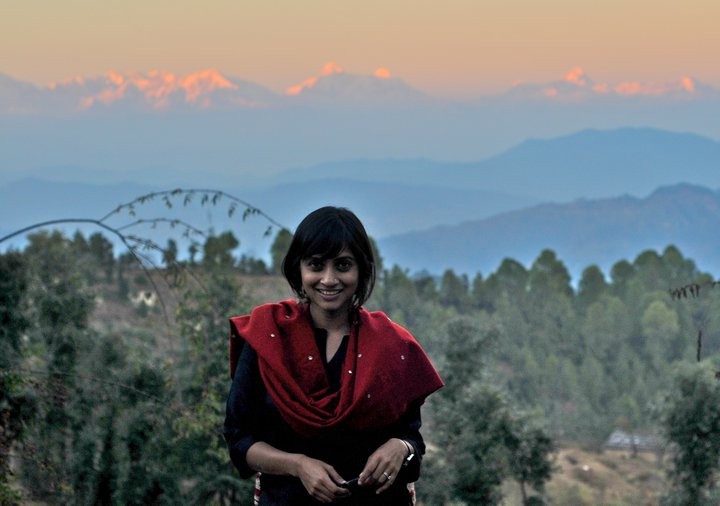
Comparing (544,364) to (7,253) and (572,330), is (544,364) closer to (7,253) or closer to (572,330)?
(572,330)

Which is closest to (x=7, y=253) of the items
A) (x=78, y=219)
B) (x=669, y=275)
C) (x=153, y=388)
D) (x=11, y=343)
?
(x=11, y=343)

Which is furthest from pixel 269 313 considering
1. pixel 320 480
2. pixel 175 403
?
pixel 175 403

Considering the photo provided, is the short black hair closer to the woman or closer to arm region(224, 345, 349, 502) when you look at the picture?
the woman

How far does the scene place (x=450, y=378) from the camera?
2108cm

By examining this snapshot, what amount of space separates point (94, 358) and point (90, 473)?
5.32 feet

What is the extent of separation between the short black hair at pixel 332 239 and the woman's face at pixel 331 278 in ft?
0.05

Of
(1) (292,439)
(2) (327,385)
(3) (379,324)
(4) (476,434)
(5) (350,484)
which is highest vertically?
(3) (379,324)

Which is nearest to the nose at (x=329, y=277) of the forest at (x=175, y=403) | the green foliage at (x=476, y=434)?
the forest at (x=175, y=403)

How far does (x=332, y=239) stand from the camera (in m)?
2.86

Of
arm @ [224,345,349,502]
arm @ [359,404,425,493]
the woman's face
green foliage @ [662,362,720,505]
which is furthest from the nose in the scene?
green foliage @ [662,362,720,505]

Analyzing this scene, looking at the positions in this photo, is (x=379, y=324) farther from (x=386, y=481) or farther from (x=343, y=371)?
(x=386, y=481)

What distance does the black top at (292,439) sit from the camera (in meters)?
2.85

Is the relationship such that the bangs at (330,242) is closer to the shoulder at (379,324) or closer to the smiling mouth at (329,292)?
the smiling mouth at (329,292)

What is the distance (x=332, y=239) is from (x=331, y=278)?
0.10 meters
